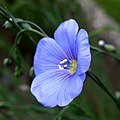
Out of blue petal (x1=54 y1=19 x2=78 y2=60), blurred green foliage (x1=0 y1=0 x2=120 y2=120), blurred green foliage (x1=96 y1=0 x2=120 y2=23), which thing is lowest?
blurred green foliage (x1=96 y1=0 x2=120 y2=23)

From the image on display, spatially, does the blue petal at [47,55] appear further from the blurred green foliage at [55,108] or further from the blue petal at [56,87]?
the blurred green foliage at [55,108]

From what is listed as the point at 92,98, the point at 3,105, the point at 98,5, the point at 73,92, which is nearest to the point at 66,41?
the point at 73,92

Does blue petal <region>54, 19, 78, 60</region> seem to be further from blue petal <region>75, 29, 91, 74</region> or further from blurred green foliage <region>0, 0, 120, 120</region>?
blurred green foliage <region>0, 0, 120, 120</region>

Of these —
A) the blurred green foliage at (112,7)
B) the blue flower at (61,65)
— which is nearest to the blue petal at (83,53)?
the blue flower at (61,65)

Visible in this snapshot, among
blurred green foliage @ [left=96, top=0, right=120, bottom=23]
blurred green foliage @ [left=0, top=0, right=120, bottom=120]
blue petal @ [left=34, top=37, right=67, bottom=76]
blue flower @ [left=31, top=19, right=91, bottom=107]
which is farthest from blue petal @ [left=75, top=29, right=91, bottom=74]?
blurred green foliage @ [left=96, top=0, right=120, bottom=23]

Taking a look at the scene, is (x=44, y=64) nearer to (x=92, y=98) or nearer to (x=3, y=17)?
(x=3, y=17)

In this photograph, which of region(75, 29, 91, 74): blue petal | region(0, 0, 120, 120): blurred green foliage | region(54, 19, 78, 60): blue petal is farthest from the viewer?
region(0, 0, 120, 120): blurred green foliage
